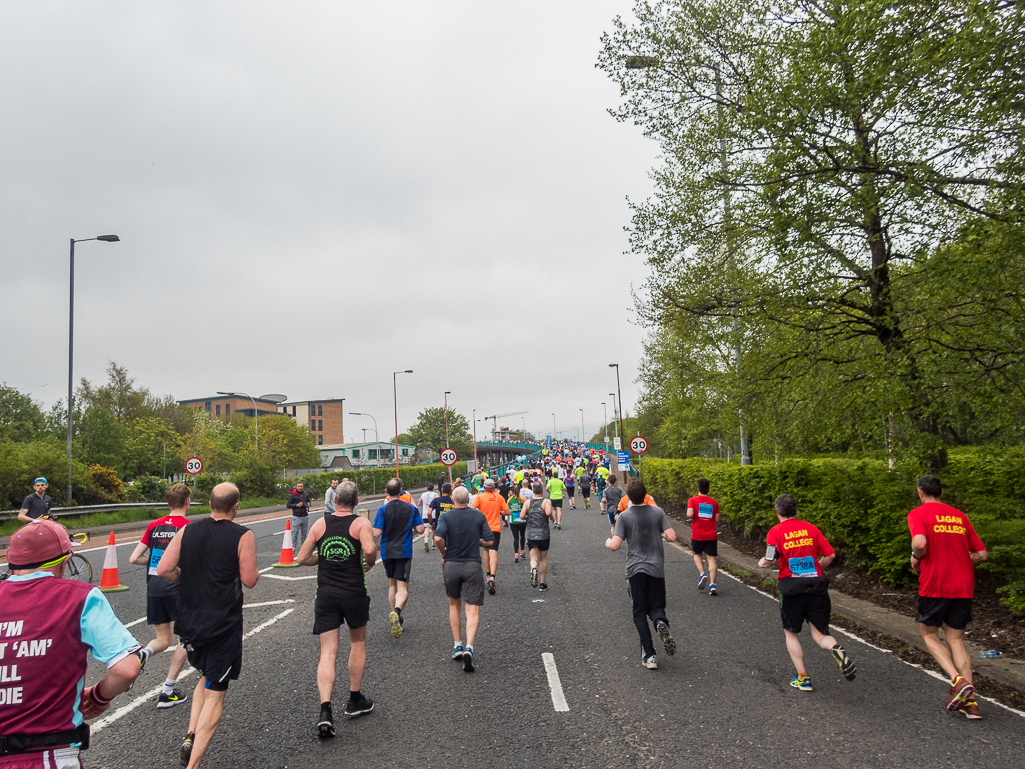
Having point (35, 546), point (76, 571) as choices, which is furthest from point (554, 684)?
point (76, 571)

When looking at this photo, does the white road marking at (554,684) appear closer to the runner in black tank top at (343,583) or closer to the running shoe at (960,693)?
the runner in black tank top at (343,583)

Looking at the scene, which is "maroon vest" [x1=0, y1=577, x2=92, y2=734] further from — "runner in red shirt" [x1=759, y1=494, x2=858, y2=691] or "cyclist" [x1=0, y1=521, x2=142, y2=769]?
"runner in red shirt" [x1=759, y1=494, x2=858, y2=691]

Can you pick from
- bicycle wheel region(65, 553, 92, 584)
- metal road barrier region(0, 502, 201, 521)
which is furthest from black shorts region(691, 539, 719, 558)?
metal road barrier region(0, 502, 201, 521)

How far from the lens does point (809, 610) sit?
19.0 ft

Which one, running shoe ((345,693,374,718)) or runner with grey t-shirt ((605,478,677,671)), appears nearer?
running shoe ((345,693,374,718))

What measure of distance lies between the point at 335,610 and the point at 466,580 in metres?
1.84

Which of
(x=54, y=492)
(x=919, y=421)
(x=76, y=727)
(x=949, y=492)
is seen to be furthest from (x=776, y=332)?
(x=54, y=492)

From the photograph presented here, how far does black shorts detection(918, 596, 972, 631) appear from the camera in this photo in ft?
Answer: 17.1

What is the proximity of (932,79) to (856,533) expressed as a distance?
6.52m

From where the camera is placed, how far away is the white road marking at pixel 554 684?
17.6ft

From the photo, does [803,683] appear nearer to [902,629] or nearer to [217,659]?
[902,629]

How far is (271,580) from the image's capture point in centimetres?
1233

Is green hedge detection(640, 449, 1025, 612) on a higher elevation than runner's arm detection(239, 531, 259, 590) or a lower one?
lower

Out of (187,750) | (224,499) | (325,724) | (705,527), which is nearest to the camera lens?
(187,750)
